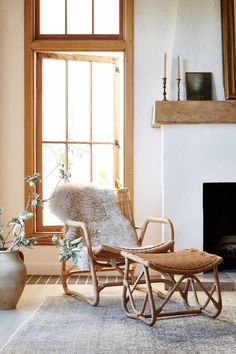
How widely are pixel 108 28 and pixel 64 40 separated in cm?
43

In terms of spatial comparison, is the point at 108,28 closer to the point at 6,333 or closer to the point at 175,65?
the point at 175,65

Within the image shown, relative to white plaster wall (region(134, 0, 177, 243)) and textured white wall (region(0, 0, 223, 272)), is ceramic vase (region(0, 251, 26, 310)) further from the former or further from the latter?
white plaster wall (region(134, 0, 177, 243))

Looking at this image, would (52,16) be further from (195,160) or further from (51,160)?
(195,160)

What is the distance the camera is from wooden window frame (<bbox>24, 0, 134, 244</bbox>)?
525 centimetres

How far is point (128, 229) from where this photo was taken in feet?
14.8

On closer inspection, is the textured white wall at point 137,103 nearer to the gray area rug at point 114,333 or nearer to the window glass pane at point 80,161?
the window glass pane at point 80,161

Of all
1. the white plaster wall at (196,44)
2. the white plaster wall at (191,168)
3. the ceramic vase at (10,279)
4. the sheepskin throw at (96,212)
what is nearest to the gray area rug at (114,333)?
the ceramic vase at (10,279)

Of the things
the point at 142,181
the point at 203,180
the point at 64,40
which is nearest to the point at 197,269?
the point at 203,180

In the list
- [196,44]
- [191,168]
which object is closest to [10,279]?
[191,168]

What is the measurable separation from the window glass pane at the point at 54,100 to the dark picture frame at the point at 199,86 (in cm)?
119

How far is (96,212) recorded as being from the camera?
4.55 m

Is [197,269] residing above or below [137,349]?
above

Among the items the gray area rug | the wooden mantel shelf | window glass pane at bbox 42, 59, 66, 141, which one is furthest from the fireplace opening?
window glass pane at bbox 42, 59, 66, 141

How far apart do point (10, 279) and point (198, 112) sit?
2.08 m
